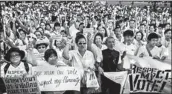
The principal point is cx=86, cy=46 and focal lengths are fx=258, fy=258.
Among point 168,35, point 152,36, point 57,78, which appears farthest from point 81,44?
point 168,35

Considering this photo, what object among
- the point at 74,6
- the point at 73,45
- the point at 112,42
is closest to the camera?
the point at 112,42

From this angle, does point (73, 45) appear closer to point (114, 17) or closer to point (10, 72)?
point (10, 72)

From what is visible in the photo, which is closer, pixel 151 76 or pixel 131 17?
pixel 151 76

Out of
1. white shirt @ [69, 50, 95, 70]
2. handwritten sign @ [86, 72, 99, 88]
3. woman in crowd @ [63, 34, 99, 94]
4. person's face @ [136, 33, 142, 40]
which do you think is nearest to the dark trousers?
handwritten sign @ [86, 72, 99, 88]

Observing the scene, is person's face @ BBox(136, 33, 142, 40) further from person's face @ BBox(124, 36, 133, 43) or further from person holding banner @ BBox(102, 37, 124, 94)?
person holding banner @ BBox(102, 37, 124, 94)

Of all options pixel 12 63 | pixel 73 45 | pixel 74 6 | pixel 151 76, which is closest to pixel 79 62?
pixel 73 45

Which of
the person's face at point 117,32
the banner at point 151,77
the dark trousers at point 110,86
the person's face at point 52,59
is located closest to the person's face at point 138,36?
the person's face at point 117,32

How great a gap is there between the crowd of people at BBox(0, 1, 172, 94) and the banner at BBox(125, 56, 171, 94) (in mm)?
203

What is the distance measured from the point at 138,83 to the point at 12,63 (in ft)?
8.13

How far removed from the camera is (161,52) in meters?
5.38

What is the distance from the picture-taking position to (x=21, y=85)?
466 cm

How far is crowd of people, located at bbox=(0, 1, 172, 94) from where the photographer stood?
4.88 m

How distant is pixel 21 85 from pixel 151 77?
2.56 m

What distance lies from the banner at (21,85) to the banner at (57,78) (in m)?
0.13
